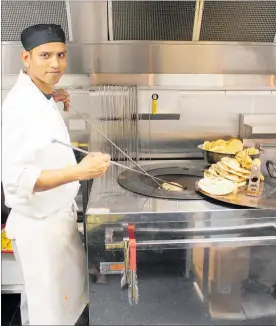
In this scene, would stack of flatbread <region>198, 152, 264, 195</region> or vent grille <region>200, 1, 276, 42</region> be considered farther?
vent grille <region>200, 1, 276, 42</region>

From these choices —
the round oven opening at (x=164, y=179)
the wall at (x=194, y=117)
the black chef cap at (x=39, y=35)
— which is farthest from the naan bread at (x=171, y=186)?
the black chef cap at (x=39, y=35)

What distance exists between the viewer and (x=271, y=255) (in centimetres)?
102

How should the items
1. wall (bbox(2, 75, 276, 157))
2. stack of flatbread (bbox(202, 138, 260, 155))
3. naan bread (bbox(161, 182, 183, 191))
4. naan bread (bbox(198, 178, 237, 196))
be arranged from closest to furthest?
naan bread (bbox(198, 178, 237, 196)), naan bread (bbox(161, 182, 183, 191)), stack of flatbread (bbox(202, 138, 260, 155)), wall (bbox(2, 75, 276, 157))

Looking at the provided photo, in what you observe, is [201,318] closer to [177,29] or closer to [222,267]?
[222,267]

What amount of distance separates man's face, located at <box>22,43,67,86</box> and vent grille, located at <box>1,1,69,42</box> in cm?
46

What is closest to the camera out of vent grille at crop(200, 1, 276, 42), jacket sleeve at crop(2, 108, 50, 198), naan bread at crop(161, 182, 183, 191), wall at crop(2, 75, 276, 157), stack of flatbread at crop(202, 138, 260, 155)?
jacket sleeve at crop(2, 108, 50, 198)

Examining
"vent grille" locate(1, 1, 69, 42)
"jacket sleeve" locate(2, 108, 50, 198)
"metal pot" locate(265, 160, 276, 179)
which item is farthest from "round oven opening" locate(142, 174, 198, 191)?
"vent grille" locate(1, 1, 69, 42)

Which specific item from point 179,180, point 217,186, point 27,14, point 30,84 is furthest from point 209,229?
point 27,14

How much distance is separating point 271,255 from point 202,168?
1.33 feet

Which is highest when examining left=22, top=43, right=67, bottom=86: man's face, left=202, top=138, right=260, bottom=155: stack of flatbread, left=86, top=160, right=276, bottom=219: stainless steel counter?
left=22, top=43, right=67, bottom=86: man's face

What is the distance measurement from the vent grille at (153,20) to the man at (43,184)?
1.58 ft

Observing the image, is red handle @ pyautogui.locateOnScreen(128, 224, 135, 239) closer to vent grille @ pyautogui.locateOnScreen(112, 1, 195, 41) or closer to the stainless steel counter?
the stainless steel counter

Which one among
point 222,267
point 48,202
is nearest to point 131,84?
point 48,202

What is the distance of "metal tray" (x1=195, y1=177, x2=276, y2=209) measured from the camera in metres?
0.99
